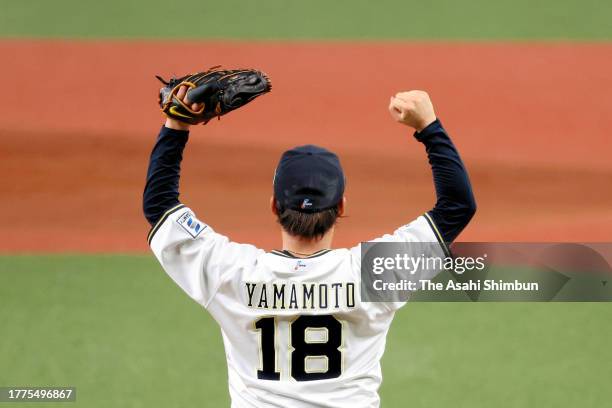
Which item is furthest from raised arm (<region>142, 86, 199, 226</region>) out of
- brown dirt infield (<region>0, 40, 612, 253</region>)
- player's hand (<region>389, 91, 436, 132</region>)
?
brown dirt infield (<region>0, 40, 612, 253</region>)

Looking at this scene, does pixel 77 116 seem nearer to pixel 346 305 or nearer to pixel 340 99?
pixel 340 99

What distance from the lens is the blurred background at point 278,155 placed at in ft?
13.2

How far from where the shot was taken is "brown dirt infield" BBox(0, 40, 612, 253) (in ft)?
18.6

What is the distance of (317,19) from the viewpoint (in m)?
8.63

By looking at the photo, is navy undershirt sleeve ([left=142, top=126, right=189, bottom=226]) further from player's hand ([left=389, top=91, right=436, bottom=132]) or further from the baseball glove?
player's hand ([left=389, top=91, right=436, bottom=132])

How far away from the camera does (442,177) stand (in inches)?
76.6

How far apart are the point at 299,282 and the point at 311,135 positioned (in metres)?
5.00

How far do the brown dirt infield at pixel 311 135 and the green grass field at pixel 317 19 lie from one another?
224 millimetres

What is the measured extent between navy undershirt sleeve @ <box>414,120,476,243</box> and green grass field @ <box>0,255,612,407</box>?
6.25ft

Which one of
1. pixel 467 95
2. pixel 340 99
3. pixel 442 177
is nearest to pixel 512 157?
pixel 467 95

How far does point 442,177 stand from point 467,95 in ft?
18.6

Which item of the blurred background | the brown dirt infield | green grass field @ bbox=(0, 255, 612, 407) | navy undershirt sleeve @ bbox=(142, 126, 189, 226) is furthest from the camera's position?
the brown dirt infield

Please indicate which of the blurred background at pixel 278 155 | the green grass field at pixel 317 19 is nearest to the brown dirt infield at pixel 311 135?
the blurred background at pixel 278 155

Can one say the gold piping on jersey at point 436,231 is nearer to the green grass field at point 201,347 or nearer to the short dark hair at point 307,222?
the short dark hair at point 307,222
